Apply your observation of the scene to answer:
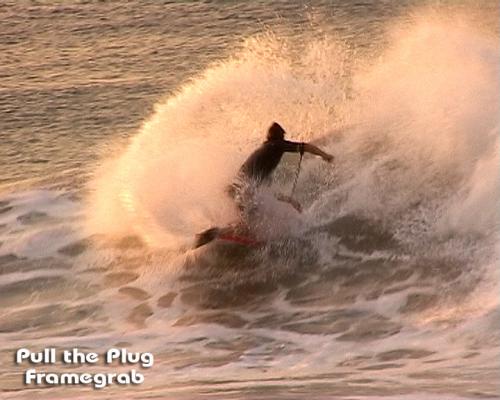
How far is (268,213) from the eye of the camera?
8.89 metres

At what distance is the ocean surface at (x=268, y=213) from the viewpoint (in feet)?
24.5

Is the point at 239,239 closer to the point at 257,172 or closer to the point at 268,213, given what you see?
the point at 268,213

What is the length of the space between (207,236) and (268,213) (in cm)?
48

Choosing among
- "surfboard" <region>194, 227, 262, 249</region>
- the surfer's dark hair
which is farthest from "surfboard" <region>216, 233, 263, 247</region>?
the surfer's dark hair

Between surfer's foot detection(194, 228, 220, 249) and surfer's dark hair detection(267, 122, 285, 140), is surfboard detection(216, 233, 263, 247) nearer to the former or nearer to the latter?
surfer's foot detection(194, 228, 220, 249)

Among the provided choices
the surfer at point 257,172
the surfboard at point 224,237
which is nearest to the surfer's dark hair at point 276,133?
the surfer at point 257,172

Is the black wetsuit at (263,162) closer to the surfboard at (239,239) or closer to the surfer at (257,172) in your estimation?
the surfer at (257,172)

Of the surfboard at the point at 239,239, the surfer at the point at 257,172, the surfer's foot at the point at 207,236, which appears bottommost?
the surfboard at the point at 239,239

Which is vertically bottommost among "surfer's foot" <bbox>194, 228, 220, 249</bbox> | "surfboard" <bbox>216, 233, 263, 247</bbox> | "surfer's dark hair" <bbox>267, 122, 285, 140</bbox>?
"surfboard" <bbox>216, 233, 263, 247</bbox>

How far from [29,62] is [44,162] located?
1981 millimetres

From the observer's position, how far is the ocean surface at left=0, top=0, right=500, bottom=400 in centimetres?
748

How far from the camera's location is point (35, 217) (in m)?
10.0

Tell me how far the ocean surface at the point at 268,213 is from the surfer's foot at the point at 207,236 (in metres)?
0.10

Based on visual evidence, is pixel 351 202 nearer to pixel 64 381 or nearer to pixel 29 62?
pixel 64 381
